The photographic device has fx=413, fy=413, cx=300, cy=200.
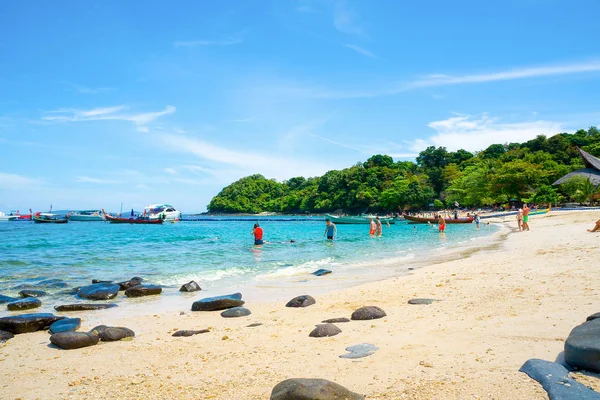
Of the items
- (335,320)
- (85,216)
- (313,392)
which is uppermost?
(85,216)

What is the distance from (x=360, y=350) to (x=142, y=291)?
8121 millimetres

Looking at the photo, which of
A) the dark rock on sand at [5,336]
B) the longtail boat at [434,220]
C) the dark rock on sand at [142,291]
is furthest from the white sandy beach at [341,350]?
the longtail boat at [434,220]

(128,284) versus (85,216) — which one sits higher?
(85,216)

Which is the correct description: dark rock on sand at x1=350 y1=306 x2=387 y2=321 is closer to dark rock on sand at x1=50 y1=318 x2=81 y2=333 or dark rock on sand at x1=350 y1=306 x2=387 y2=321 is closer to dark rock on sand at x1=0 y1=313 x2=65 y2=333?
dark rock on sand at x1=50 y1=318 x2=81 y2=333

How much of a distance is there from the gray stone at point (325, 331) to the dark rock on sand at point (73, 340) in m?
3.58

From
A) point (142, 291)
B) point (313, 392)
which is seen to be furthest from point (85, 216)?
point (313, 392)

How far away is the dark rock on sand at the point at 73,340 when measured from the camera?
6.64 meters

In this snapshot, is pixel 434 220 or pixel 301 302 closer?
pixel 301 302

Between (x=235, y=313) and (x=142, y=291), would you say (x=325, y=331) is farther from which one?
Result: (x=142, y=291)

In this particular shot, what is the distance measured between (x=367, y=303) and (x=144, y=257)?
55.5 feet

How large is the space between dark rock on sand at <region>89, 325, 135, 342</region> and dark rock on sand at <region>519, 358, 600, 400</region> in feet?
20.1

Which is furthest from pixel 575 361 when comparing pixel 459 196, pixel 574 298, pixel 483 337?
pixel 459 196

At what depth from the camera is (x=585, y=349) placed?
3973 mm

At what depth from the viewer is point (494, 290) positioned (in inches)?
342
